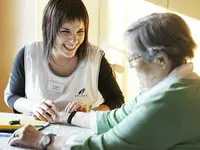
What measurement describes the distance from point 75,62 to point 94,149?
955 millimetres

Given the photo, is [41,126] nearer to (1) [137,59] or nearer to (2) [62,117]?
(2) [62,117]

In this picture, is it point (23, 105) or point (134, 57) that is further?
point (23, 105)

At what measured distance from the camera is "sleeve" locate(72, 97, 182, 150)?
3.03 ft

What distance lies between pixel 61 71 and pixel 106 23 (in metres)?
0.96

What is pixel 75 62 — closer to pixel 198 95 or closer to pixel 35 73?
pixel 35 73

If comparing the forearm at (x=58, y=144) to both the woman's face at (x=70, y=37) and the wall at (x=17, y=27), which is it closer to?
the woman's face at (x=70, y=37)

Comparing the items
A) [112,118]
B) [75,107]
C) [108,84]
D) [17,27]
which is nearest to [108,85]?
[108,84]

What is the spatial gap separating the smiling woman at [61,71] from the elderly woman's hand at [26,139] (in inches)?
21.7

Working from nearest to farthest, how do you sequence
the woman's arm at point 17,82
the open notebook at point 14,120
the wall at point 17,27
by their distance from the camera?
Answer: the open notebook at point 14,120 < the woman's arm at point 17,82 < the wall at point 17,27

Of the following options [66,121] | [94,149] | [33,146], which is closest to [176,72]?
[94,149]

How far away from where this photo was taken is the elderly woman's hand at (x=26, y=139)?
3.78 feet

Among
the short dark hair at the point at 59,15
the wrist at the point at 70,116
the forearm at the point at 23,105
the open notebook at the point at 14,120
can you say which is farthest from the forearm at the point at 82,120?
the short dark hair at the point at 59,15

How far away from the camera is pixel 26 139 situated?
1.17m

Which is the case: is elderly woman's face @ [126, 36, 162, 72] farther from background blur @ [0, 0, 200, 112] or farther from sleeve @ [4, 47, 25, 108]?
background blur @ [0, 0, 200, 112]
